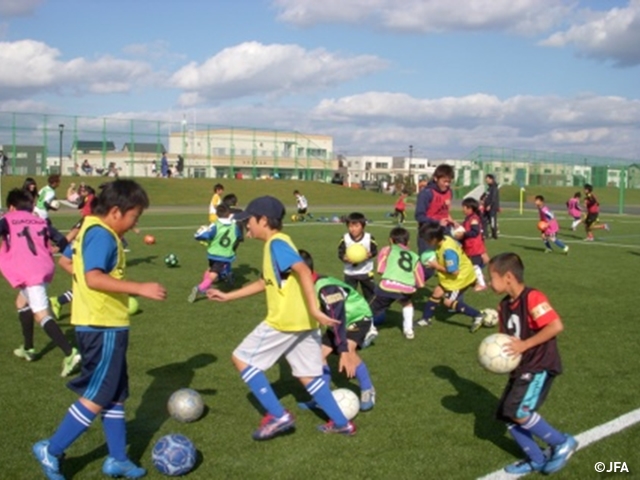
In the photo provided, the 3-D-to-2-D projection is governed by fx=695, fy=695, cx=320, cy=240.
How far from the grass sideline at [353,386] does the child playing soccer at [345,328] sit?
272 millimetres

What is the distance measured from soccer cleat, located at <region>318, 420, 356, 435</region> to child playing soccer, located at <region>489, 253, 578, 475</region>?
49.3 inches

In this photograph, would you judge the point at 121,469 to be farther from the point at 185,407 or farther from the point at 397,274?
the point at 397,274

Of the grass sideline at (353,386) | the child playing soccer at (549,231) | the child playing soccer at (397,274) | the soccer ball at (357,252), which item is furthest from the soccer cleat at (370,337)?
the child playing soccer at (549,231)

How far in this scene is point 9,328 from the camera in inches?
373

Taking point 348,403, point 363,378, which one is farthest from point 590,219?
point 348,403

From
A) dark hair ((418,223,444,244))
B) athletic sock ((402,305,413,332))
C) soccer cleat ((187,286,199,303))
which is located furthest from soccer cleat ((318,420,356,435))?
soccer cleat ((187,286,199,303))

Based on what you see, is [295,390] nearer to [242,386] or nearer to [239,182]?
[242,386]

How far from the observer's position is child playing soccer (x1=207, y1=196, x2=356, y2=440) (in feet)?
17.5

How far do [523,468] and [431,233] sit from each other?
194 inches

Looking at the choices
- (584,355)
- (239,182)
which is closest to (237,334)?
(584,355)

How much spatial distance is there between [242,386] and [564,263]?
12813mm

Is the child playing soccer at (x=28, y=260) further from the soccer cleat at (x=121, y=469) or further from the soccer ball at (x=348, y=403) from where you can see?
the soccer ball at (x=348, y=403)

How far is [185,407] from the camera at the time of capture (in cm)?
589

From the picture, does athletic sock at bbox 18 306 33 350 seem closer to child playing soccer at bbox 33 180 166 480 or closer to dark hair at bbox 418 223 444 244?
child playing soccer at bbox 33 180 166 480
